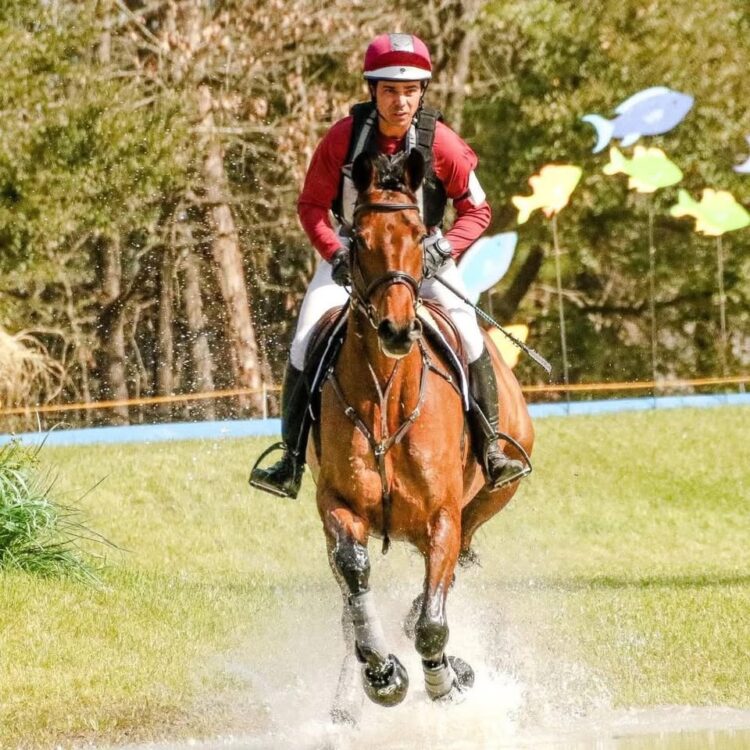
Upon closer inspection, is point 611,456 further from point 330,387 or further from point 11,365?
point 330,387

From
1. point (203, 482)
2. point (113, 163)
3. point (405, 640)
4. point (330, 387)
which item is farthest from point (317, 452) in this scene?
point (113, 163)

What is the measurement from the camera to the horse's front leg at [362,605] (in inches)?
272

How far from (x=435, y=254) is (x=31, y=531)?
6.21m

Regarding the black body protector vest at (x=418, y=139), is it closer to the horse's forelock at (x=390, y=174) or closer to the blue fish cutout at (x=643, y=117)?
the horse's forelock at (x=390, y=174)

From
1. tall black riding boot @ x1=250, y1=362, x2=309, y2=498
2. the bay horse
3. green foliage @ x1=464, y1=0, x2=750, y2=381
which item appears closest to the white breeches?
tall black riding boot @ x1=250, y1=362, x2=309, y2=498

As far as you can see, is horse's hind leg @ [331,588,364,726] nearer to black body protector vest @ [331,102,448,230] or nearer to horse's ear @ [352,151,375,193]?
black body protector vest @ [331,102,448,230]

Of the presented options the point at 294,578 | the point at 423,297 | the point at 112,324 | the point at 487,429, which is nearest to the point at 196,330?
the point at 112,324

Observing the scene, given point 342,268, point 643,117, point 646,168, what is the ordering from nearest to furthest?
point 342,268 < point 646,168 < point 643,117

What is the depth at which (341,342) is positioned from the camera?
736 centimetres

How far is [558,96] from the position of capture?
96.6 feet

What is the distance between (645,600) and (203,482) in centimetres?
715

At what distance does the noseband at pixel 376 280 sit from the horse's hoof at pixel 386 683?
61.8 inches

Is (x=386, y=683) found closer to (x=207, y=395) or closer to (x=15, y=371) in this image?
(x=15, y=371)

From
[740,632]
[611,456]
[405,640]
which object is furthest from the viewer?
[611,456]
